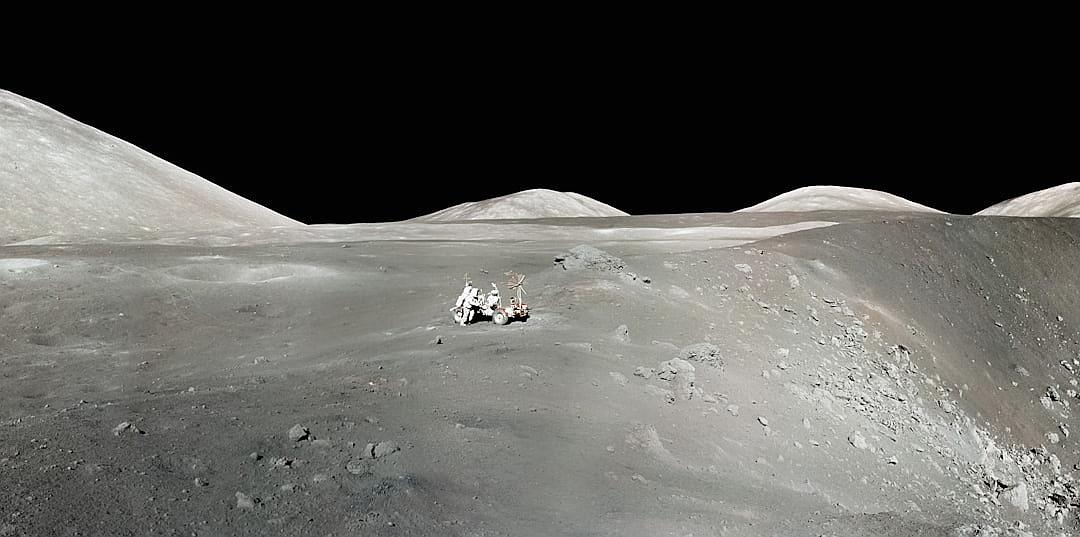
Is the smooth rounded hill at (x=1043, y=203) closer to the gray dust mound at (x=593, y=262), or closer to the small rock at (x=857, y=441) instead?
the gray dust mound at (x=593, y=262)

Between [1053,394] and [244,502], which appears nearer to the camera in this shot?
[244,502]

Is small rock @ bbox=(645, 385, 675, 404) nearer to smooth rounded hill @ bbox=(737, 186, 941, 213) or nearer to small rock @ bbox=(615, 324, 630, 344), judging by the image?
small rock @ bbox=(615, 324, 630, 344)

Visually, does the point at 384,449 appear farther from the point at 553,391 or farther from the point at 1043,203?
the point at 1043,203

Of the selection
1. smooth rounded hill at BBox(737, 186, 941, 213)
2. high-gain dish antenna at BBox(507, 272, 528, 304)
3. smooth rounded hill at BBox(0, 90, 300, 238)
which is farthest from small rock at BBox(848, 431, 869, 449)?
smooth rounded hill at BBox(737, 186, 941, 213)

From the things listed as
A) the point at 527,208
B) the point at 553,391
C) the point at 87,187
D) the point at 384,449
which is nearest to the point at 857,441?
the point at 553,391

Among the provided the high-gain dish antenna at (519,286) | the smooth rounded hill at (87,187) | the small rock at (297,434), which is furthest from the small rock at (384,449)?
the smooth rounded hill at (87,187)

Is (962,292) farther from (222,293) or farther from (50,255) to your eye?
(50,255)
